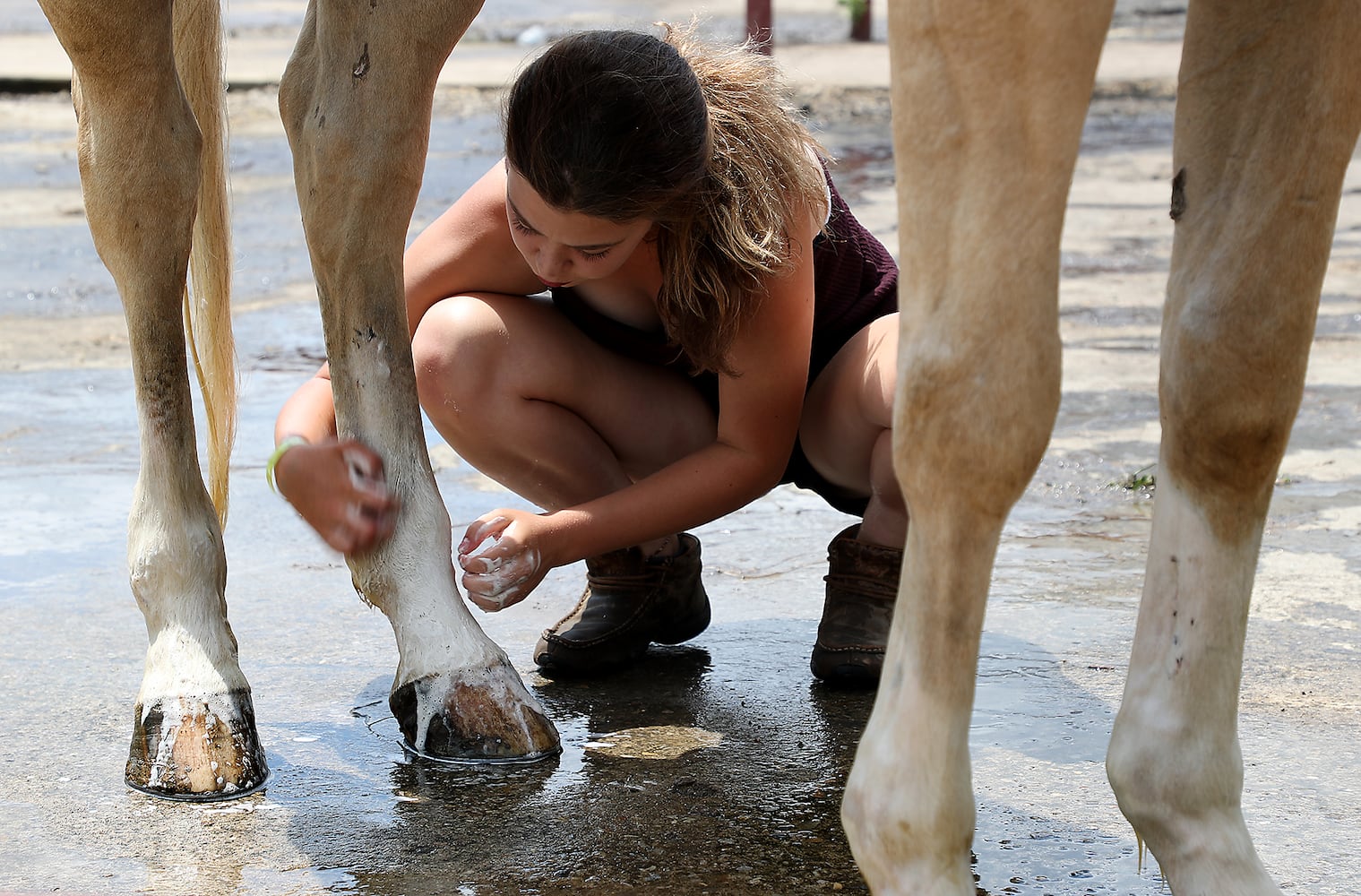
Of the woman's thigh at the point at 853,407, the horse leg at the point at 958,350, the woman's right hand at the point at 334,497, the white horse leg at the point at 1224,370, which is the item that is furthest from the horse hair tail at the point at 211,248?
the white horse leg at the point at 1224,370

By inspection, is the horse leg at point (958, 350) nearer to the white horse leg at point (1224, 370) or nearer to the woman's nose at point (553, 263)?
the white horse leg at point (1224, 370)

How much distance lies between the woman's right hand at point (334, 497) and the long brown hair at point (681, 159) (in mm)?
462

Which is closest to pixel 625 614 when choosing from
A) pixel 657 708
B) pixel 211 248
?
pixel 657 708

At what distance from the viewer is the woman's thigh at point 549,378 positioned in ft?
8.54

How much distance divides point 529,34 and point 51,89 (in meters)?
4.59

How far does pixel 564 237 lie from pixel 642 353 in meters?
0.46

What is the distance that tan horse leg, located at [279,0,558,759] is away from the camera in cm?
234

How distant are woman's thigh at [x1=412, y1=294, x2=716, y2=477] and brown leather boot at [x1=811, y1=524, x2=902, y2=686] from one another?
0.31m

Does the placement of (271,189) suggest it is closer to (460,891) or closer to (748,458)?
(748,458)

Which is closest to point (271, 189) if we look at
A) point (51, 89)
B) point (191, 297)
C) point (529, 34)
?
point (51, 89)

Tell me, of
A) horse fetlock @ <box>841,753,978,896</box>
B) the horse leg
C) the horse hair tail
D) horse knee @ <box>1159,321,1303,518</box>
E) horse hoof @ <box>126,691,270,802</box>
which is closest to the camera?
the horse leg

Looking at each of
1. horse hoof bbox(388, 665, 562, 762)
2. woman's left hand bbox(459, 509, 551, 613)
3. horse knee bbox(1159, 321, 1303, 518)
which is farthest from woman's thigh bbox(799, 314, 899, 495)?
horse knee bbox(1159, 321, 1303, 518)

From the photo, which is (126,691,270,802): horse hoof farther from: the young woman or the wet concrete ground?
the young woman

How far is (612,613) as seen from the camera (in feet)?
8.48
